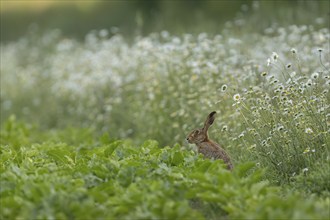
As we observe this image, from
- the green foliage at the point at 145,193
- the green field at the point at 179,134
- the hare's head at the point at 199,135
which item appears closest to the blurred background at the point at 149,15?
the green field at the point at 179,134

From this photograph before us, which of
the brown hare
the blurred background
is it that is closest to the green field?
the brown hare

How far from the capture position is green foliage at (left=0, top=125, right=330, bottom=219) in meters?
4.98

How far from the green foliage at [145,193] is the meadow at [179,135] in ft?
0.03

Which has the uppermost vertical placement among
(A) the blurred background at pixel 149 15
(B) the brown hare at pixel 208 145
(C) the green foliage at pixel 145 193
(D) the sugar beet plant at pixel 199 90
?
(A) the blurred background at pixel 149 15

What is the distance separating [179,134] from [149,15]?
10.8m

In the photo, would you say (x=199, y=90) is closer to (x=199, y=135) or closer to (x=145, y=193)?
(x=199, y=135)

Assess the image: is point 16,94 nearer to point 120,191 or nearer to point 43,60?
point 43,60

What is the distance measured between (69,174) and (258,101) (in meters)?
2.20

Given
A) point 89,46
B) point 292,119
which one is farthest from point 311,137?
point 89,46

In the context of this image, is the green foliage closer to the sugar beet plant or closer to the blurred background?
the sugar beet plant

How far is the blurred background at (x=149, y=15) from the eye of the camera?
1111 cm

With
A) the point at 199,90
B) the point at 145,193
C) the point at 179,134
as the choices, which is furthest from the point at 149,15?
the point at 145,193

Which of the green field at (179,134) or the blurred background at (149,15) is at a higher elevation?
the blurred background at (149,15)

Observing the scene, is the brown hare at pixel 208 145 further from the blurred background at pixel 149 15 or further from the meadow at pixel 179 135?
the blurred background at pixel 149 15
